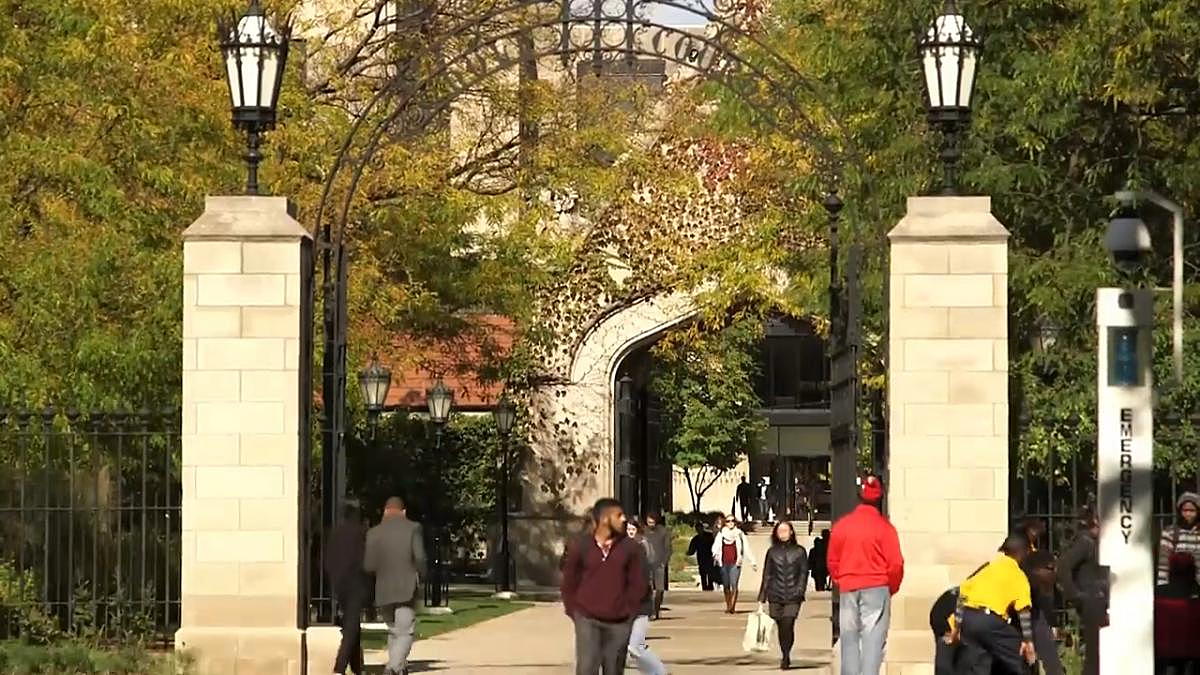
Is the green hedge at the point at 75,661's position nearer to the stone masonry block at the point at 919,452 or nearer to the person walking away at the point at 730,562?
the stone masonry block at the point at 919,452

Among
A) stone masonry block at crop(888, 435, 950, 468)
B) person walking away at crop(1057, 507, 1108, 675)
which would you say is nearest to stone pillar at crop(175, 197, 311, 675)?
stone masonry block at crop(888, 435, 950, 468)

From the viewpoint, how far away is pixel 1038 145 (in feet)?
84.6

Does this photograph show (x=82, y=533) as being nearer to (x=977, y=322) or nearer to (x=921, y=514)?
(x=921, y=514)

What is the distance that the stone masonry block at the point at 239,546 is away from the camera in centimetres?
1911

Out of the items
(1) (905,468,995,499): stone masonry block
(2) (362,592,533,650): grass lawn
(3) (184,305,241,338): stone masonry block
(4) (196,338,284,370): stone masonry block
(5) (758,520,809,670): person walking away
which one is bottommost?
(2) (362,592,533,650): grass lawn

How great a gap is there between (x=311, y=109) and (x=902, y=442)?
12121 mm

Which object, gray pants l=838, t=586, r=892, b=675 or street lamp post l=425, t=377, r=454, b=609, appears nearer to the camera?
gray pants l=838, t=586, r=892, b=675

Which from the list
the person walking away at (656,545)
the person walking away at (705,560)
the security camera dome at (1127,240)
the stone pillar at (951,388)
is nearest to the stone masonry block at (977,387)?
the stone pillar at (951,388)

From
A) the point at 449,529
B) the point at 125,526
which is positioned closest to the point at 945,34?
the point at 125,526

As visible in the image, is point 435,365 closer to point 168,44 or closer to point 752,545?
point 168,44

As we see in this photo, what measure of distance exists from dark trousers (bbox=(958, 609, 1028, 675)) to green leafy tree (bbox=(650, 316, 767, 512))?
1711 inches

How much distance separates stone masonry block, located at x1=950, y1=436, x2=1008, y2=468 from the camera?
1925 cm

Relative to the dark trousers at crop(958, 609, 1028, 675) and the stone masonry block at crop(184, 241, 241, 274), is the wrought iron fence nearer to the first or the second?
→ the stone masonry block at crop(184, 241, 241, 274)

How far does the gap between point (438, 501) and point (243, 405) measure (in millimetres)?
23895
